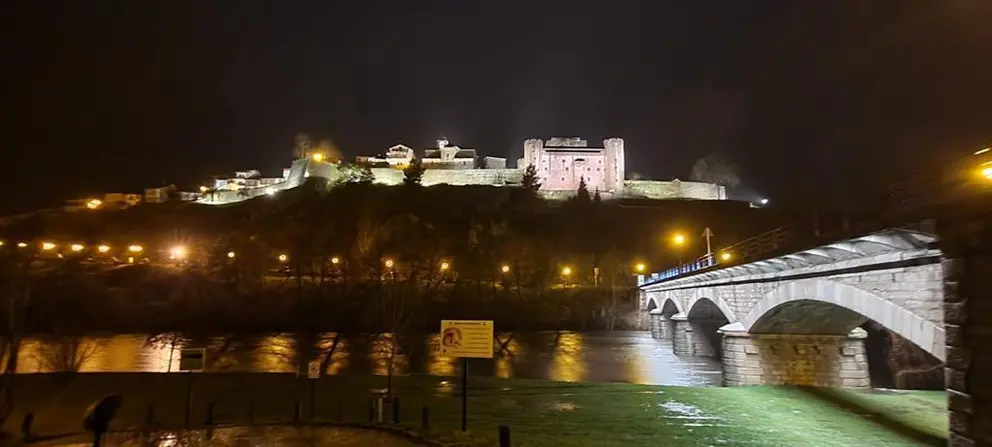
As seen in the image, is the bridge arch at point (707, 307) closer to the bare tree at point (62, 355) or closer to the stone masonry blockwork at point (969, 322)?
the stone masonry blockwork at point (969, 322)

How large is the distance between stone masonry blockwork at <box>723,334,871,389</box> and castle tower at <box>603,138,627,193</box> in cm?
10547

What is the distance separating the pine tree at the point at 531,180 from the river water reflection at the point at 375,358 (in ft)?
199

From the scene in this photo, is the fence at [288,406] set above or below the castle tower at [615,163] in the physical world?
below

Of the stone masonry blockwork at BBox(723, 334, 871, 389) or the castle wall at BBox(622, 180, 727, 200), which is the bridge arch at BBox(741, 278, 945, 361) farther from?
the castle wall at BBox(622, 180, 727, 200)

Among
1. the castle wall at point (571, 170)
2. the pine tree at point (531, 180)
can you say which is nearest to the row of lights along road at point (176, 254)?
the pine tree at point (531, 180)

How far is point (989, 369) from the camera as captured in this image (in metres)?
8.94

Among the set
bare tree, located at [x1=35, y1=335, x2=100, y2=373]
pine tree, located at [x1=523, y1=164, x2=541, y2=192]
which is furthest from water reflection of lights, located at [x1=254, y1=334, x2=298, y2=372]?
pine tree, located at [x1=523, y1=164, x2=541, y2=192]

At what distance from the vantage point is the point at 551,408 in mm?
20109

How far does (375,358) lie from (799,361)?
A: 29.7 meters

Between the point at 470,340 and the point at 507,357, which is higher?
the point at 470,340

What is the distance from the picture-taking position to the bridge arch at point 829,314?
42.1 feet

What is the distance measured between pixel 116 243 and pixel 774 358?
370 feet

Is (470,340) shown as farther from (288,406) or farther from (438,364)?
(438,364)

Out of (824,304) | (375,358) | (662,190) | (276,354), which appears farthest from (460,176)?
(824,304)
